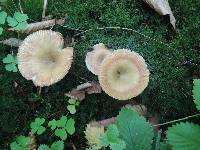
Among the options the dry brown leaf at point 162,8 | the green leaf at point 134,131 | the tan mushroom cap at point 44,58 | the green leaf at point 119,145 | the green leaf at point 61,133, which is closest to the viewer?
the green leaf at point 119,145

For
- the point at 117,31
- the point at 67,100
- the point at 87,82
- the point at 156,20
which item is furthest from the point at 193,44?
the point at 67,100

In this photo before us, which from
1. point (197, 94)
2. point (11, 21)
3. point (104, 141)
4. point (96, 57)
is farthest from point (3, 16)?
point (197, 94)

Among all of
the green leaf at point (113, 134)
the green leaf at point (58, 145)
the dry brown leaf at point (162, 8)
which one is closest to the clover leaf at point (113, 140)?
the green leaf at point (113, 134)

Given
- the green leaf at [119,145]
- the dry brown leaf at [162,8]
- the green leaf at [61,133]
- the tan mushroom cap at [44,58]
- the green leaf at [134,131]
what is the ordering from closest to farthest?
the green leaf at [119,145], the green leaf at [134,131], the green leaf at [61,133], the tan mushroom cap at [44,58], the dry brown leaf at [162,8]

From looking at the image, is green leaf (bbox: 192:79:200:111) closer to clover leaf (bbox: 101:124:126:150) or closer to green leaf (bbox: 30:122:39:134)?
clover leaf (bbox: 101:124:126:150)

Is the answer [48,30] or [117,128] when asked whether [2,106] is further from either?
[117,128]

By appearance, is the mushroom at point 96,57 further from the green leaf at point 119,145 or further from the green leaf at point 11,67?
the green leaf at point 119,145
